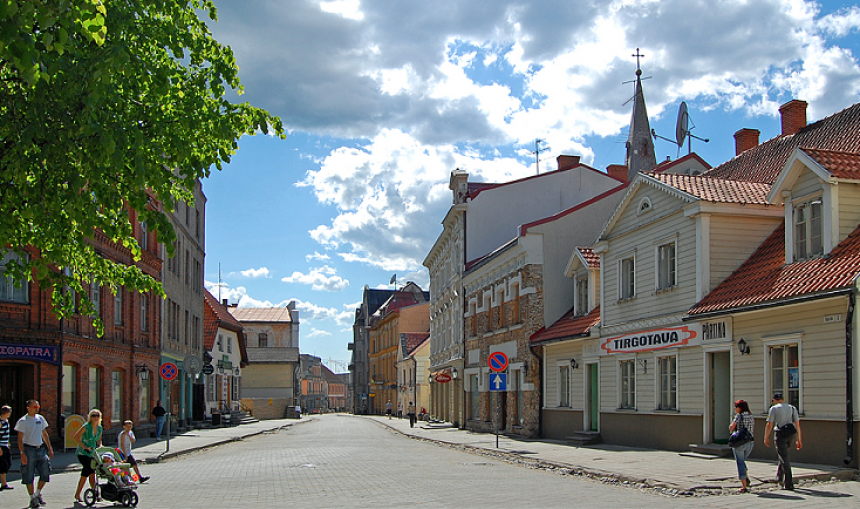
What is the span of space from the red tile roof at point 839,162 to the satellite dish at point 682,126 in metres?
15.0

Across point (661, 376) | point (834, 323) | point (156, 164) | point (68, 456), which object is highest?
point (156, 164)

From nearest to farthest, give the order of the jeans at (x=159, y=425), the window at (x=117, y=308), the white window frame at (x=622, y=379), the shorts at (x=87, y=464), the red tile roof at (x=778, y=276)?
the shorts at (x=87, y=464), the red tile roof at (x=778, y=276), the white window frame at (x=622, y=379), the window at (x=117, y=308), the jeans at (x=159, y=425)

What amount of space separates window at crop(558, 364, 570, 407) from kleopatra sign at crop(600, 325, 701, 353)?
3293 millimetres

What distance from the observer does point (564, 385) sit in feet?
90.0

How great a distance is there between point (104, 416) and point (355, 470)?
13.1 m

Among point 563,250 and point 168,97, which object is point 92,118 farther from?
point 563,250

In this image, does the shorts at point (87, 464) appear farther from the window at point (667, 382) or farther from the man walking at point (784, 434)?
the window at point (667, 382)

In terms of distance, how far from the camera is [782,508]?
10906 mm

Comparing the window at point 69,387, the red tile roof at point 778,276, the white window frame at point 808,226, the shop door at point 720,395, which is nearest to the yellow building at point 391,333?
the window at point 69,387

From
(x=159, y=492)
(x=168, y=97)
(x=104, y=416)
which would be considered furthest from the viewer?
(x=104, y=416)

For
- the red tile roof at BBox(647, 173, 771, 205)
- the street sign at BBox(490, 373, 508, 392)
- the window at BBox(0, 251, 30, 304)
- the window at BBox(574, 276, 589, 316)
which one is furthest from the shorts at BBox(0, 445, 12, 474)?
the window at BBox(574, 276, 589, 316)

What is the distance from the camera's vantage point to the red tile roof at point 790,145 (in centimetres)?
1958

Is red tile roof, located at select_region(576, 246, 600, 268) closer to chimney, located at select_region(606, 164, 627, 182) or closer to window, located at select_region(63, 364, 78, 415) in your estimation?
chimney, located at select_region(606, 164, 627, 182)

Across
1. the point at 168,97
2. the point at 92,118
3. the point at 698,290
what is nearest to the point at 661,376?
the point at 698,290
